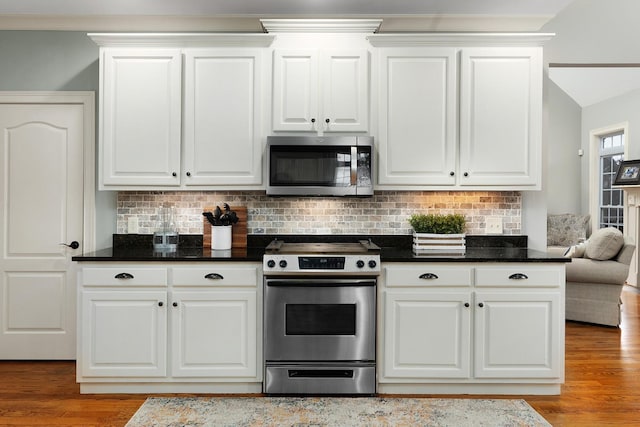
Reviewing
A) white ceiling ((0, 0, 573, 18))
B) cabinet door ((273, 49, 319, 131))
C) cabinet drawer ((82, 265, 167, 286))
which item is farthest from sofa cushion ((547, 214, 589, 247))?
cabinet drawer ((82, 265, 167, 286))

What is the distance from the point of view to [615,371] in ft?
11.6

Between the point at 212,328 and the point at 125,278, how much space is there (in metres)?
0.64

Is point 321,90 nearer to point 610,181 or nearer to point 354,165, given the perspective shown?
point 354,165

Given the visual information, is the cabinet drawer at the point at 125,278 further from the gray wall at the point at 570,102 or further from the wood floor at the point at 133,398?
the gray wall at the point at 570,102

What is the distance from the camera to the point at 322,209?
3688 millimetres

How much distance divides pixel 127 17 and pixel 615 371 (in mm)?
4542

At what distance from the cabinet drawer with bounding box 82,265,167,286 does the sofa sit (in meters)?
4.11

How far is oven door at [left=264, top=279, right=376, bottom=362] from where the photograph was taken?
302 cm

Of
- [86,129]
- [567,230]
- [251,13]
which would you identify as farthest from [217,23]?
[567,230]

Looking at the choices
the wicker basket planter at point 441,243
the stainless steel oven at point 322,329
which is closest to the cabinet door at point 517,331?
the wicker basket planter at point 441,243

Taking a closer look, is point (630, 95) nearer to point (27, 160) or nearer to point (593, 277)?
point (593, 277)

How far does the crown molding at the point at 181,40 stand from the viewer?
3.28 metres

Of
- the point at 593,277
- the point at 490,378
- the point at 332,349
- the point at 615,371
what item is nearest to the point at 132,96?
the point at 332,349

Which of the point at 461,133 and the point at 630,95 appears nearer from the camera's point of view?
the point at 461,133
